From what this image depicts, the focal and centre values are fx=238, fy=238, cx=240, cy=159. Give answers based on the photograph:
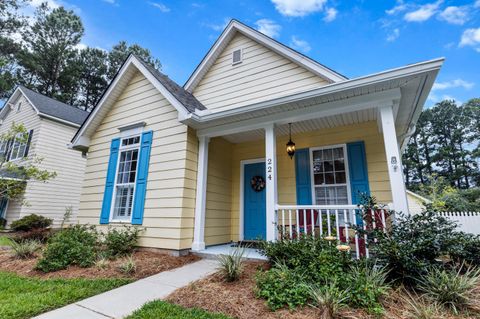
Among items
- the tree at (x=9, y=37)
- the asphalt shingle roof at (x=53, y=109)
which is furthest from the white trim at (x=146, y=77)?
the tree at (x=9, y=37)

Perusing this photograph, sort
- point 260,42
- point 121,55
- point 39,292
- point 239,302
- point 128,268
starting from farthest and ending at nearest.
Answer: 1. point 121,55
2. point 260,42
3. point 128,268
4. point 39,292
5. point 239,302

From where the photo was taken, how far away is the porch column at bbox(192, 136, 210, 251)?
5524 mm

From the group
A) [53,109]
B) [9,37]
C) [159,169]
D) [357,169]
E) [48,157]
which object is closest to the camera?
[357,169]

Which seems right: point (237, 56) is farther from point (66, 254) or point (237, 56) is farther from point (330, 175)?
point (66, 254)

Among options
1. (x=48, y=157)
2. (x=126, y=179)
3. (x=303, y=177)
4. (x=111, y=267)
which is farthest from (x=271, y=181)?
(x=48, y=157)

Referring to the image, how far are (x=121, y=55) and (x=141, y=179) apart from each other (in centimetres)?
2456

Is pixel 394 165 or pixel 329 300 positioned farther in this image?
pixel 394 165

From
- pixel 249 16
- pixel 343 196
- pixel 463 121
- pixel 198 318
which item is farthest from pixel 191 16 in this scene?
pixel 463 121

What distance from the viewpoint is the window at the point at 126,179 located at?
20.8 ft

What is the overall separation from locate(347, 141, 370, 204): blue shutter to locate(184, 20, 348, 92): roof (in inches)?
70.0

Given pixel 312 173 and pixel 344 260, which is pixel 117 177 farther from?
pixel 344 260

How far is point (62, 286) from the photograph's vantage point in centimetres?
354

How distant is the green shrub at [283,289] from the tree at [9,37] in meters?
24.7

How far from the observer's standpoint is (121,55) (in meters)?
25.2
